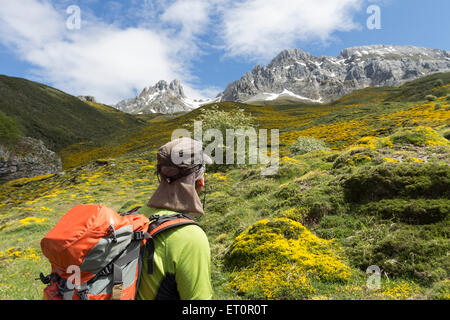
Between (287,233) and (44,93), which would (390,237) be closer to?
(287,233)

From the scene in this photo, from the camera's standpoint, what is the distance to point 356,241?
626 cm

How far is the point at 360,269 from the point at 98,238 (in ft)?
19.1

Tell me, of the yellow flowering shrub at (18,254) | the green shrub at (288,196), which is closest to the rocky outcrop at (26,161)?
the yellow flowering shrub at (18,254)

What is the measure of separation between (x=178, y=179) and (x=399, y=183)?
7.83 m

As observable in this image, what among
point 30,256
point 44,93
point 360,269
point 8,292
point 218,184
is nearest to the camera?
point 360,269

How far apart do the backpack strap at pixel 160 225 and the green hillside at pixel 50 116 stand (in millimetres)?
88994

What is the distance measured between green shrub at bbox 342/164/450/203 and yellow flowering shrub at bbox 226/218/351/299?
2.56 meters

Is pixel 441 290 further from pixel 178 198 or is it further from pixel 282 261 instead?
pixel 178 198

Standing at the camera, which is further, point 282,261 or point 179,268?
point 282,261

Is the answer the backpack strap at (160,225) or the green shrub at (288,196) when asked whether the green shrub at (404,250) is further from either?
the backpack strap at (160,225)

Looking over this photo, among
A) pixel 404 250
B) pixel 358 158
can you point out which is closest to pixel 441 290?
pixel 404 250

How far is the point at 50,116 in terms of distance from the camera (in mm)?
92875

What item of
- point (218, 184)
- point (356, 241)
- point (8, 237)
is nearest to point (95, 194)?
point (8, 237)

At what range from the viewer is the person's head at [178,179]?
2385 millimetres
